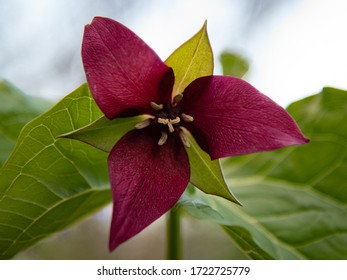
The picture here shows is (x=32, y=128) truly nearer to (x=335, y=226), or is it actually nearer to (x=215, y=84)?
(x=215, y=84)

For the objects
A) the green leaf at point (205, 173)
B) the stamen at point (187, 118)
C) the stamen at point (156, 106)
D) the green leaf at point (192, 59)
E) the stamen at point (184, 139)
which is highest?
the green leaf at point (192, 59)

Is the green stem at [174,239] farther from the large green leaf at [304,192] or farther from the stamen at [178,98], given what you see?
the stamen at [178,98]

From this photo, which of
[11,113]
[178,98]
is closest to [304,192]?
[178,98]

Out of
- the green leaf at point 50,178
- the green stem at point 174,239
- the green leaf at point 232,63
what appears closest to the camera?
the green leaf at point 50,178

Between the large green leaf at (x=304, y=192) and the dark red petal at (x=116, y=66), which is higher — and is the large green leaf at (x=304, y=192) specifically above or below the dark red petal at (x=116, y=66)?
below

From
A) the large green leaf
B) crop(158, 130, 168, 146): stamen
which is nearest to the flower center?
crop(158, 130, 168, 146): stamen

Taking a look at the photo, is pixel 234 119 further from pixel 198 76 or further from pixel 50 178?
pixel 50 178

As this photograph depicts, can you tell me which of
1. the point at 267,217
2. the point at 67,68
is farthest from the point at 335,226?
the point at 67,68

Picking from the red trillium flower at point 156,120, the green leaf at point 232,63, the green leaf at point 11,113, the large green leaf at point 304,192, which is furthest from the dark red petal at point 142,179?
the green leaf at point 232,63
